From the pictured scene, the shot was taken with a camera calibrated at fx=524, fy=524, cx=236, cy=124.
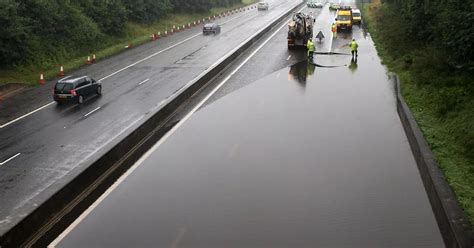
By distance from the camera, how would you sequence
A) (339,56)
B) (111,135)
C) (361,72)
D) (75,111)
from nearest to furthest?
(111,135) → (75,111) → (361,72) → (339,56)

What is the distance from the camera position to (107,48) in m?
46.0

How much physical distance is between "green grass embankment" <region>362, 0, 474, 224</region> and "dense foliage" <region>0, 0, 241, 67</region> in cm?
2455

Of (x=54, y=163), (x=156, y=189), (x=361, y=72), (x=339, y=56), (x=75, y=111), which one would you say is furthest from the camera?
(x=339, y=56)

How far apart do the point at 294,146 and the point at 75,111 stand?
12193 mm

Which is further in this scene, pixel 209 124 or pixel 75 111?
pixel 75 111

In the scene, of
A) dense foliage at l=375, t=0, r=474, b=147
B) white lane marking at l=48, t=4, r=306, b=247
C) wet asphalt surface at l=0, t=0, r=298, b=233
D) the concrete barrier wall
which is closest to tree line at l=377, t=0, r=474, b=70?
dense foliage at l=375, t=0, r=474, b=147

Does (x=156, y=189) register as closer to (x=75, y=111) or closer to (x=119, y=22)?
(x=75, y=111)

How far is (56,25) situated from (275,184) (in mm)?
31139

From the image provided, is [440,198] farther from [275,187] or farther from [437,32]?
[437,32]

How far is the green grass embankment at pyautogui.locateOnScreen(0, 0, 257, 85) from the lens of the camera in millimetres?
33938

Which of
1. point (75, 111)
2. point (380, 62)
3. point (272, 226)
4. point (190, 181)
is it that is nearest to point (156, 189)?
point (190, 181)

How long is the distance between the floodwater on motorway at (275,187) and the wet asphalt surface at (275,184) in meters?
0.03

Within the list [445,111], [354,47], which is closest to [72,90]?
[445,111]

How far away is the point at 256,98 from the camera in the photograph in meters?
26.9
